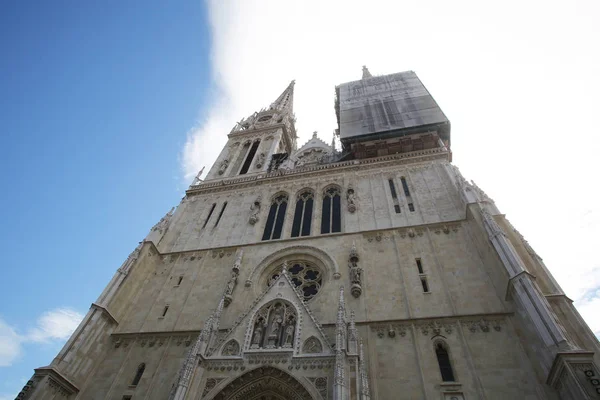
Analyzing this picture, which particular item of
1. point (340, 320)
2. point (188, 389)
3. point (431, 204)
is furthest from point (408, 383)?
point (431, 204)

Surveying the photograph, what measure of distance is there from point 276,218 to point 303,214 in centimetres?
141

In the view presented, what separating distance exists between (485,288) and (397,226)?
4.38 meters

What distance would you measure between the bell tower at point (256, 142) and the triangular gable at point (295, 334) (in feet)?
40.3

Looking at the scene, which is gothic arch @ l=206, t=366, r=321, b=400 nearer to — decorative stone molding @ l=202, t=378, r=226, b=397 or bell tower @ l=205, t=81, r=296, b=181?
decorative stone molding @ l=202, t=378, r=226, b=397

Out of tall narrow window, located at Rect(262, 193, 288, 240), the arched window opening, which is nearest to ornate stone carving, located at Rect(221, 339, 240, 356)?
the arched window opening

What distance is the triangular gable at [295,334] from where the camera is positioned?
11.0 m

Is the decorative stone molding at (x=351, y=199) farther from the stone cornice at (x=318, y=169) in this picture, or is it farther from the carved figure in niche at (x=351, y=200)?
the stone cornice at (x=318, y=169)

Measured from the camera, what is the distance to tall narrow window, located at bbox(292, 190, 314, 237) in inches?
687

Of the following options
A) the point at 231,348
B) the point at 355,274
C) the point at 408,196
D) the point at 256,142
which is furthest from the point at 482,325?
the point at 256,142

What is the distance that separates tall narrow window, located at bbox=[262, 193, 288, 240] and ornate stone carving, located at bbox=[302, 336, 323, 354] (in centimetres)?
694

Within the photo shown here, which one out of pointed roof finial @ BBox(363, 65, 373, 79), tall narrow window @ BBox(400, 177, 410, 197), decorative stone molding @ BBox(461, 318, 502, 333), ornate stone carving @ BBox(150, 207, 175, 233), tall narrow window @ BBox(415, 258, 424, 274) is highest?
pointed roof finial @ BBox(363, 65, 373, 79)

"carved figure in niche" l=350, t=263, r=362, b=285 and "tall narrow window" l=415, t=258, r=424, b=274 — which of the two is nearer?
"carved figure in niche" l=350, t=263, r=362, b=285

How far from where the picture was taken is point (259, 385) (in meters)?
10.7

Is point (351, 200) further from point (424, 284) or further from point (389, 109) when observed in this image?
point (389, 109)
